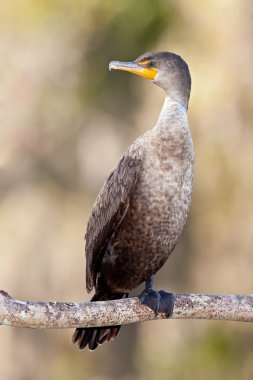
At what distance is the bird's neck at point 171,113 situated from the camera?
6.56m

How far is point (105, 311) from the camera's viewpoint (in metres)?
5.73

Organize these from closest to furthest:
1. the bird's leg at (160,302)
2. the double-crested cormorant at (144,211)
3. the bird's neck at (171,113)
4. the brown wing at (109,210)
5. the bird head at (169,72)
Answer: the bird's leg at (160,302)
the double-crested cormorant at (144,211)
the brown wing at (109,210)
the bird's neck at (171,113)
the bird head at (169,72)

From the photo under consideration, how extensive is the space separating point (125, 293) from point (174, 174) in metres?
1.03

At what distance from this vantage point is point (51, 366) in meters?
13.7

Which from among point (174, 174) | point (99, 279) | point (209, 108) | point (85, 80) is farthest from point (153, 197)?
point (85, 80)

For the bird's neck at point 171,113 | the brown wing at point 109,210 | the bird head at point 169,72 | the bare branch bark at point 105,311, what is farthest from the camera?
the bird head at point 169,72

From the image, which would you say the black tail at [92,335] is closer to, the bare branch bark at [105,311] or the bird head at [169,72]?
the bare branch bark at [105,311]

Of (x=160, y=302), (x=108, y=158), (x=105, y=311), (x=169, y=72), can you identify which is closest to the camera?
(x=105, y=311)

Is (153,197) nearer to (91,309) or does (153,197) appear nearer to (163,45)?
(91,309)

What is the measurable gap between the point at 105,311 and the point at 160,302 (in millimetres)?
524

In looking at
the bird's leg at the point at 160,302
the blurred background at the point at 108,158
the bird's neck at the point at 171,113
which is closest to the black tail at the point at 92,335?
the bird's leg at the point at 160,302

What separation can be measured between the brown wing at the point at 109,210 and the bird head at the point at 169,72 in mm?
558

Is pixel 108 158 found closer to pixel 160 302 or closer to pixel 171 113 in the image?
pixel 171 113

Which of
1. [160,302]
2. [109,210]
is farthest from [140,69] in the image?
[160,302]
